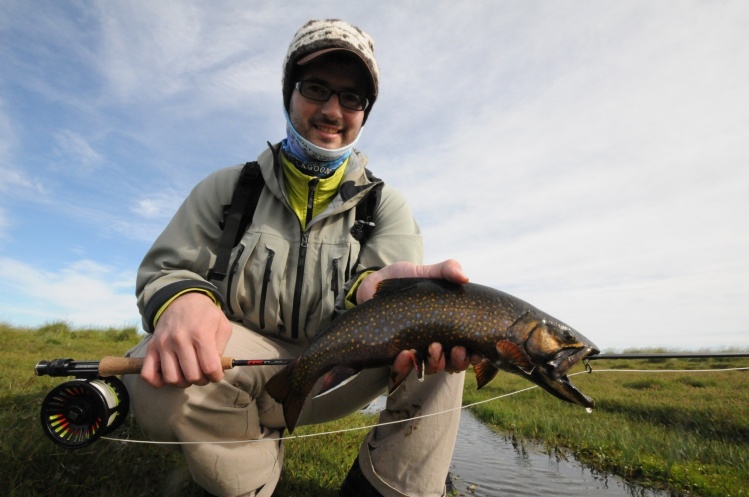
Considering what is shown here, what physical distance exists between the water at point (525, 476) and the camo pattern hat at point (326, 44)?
401 cm

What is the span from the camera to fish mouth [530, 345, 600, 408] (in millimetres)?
3086

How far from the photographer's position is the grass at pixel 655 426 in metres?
5.33

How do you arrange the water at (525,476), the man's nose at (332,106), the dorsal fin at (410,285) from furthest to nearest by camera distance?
the water at (525,476) < the man's nose at (332,106) < the dorsal fin at (410,285)

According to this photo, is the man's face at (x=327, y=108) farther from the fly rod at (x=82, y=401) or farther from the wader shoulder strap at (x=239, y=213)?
the fly rod at (x=82, y=401)

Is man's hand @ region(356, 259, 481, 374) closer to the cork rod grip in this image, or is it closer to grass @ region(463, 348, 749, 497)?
the cork rod grip

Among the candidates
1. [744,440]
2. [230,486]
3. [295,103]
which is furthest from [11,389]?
[744,440]

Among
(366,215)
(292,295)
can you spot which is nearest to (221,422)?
(292,295)

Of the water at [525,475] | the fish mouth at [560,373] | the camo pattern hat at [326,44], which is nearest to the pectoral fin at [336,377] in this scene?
the fish mouth at [560,373]

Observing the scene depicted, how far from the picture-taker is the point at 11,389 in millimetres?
5562

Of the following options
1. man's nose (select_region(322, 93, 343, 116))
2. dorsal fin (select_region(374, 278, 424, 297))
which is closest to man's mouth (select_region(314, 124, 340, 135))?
man's nose (select_region(322, 93, 343, 116))

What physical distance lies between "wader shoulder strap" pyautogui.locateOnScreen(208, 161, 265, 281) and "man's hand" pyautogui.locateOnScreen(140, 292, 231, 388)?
931 millimetres

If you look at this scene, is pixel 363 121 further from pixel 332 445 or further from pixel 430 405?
pixel 332 445

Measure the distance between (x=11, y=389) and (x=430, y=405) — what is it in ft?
16.6

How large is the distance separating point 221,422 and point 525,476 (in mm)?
3737
